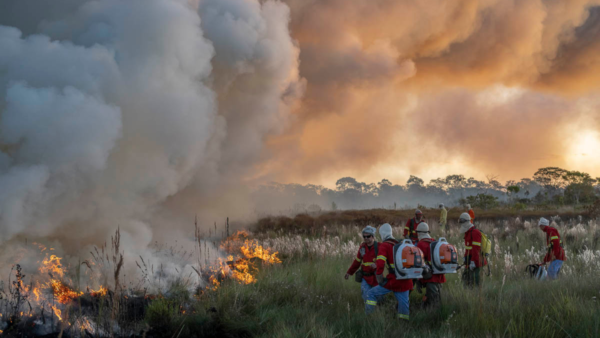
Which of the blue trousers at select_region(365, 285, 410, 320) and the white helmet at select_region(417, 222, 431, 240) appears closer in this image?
the blue trousers at select_region(365, 285, 410, 320)

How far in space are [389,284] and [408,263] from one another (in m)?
0.56

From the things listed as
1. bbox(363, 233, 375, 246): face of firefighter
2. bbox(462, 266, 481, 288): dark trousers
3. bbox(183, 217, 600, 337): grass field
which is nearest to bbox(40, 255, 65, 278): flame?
bbox(183, 217, 600, 337): grass field

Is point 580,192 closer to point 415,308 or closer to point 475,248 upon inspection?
point 475,248

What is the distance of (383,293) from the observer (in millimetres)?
6219

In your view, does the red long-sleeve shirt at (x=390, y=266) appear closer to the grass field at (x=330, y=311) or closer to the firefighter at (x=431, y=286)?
the grass field at (x=330, y=311)

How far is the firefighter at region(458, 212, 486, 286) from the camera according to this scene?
7.68 meters

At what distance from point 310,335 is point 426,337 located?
1510 mm

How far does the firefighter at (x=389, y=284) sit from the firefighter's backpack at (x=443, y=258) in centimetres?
69

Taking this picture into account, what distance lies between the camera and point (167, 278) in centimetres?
1048

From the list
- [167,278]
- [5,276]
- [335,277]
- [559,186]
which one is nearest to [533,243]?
[335,277]

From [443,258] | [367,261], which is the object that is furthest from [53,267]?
[443,258]

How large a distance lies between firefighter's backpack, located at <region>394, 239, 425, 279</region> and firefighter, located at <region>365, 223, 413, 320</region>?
0.71 feet

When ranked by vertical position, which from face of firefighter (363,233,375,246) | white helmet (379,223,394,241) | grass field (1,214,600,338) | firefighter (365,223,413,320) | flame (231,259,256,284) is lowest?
grass field (1,214,600,338)

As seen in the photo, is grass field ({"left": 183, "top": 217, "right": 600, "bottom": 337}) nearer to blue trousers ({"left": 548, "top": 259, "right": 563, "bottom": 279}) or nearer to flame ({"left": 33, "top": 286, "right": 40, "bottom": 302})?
blue trousers ({"left": 548, "top": 259, "right": 563, "bottom": 279})
